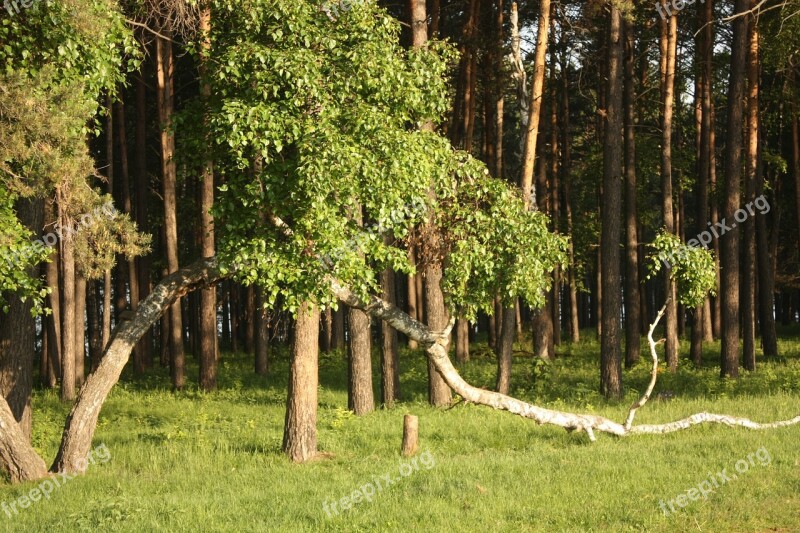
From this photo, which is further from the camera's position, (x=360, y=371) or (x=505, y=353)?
(x=505, y=353)

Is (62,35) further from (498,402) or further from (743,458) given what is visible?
(743,458)

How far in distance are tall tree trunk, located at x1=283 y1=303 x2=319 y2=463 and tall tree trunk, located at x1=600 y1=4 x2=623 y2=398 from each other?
8.37 m

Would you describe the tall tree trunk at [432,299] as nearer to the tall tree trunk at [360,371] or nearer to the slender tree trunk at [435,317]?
the slender tree trunk at [435,317]

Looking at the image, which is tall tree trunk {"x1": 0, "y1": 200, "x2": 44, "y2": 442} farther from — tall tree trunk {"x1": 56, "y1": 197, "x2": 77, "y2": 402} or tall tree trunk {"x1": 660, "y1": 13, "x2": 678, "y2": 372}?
tall tree trunk {"x1": 660, "y1": 13, "x2": 678, "y2": 372}

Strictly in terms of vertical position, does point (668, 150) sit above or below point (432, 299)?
above

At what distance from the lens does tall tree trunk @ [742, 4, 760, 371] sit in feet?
83.1

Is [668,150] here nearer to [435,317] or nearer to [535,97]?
[535,97]

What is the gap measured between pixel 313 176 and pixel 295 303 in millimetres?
1926

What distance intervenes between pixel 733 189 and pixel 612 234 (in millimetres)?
4184

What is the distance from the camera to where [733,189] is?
76.6 ft

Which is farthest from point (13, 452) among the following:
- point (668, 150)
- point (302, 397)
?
point (668, 150)

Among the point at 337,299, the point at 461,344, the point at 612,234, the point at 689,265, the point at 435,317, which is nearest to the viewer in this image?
the point at 337,299

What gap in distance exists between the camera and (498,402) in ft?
49.4

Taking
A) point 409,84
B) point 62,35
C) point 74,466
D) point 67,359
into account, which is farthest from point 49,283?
point 409,84
